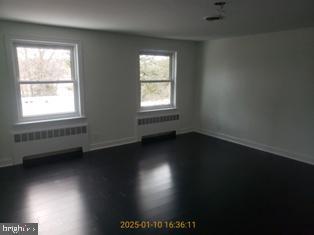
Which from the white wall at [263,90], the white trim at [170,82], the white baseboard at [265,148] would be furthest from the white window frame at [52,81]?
the white baseboard at [265,148]

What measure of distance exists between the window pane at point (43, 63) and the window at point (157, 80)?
62.9 inches

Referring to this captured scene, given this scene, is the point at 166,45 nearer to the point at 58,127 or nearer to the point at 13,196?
the point at 58,127

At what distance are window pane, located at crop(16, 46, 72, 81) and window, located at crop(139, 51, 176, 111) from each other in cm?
160

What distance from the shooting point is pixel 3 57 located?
357 centimetres

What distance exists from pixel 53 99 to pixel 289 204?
3.97 meters

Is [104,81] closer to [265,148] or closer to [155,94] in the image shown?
[155,94]

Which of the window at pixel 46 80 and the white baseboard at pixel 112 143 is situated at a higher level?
the window at pixel 46 80

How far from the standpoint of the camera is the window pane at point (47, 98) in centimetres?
394

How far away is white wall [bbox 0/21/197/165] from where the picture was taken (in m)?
3.72

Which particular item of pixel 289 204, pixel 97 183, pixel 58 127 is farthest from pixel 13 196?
pixel 289 204

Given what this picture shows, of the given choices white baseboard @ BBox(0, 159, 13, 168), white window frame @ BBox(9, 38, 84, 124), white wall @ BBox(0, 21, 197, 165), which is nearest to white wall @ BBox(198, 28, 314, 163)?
white wall @ BBox(0, 21, 197, 165)

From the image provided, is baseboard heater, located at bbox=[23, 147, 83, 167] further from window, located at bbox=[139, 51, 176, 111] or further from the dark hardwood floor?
window, located at bbox=[139, 51, 176, 111]

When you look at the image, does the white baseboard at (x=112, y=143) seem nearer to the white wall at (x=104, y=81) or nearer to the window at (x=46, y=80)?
the white wall at (x=104, y=81)

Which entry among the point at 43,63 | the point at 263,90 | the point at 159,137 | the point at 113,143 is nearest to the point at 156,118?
the point at 159,137
